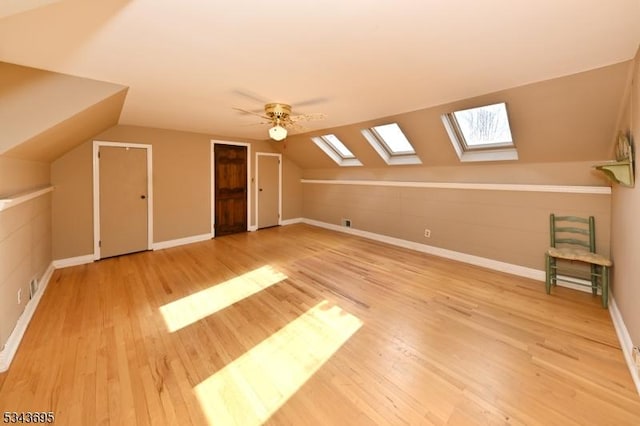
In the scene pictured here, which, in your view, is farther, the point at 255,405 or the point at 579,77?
the point at 579,77

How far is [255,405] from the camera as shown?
1539mm

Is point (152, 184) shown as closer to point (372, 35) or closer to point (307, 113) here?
point (307, 113)

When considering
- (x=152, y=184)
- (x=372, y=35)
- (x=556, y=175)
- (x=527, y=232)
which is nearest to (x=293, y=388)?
(x=372, y=35)

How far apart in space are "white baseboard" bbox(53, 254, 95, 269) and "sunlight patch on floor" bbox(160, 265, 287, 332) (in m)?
2.22

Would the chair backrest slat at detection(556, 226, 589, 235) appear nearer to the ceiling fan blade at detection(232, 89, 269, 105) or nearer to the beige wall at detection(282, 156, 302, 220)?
the ceiling fan blade at detection(232, 89, 269, 105)

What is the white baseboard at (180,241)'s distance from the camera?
466 centimetres

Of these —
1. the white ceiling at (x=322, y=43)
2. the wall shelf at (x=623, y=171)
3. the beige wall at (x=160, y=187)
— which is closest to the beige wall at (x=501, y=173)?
the wall shelf at (x=623, y=171)

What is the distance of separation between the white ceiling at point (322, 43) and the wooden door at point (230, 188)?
2650 millimetres

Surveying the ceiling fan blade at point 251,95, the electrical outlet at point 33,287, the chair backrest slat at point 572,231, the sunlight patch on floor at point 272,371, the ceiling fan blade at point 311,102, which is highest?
the ceiling fan blade at point 311,102

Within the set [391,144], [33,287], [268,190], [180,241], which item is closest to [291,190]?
[268,190]

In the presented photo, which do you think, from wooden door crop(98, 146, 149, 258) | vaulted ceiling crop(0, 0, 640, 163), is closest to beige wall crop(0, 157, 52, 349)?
vaulted ceiling crop(0, 0, 640, 163)

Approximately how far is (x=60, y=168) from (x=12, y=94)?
2.07 m

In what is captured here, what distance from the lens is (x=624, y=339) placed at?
6.68 feet

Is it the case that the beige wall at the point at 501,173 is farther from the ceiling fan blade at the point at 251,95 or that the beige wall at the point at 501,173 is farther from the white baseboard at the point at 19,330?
the white baseboard at the point at 19,330
